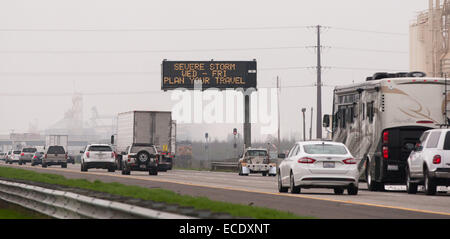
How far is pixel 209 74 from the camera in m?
74.5

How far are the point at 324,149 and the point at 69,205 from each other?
1249 centimetres

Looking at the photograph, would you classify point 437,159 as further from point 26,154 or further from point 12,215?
point 26,154

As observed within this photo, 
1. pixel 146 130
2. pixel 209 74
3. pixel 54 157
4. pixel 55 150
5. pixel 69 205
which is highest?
pixel 209 74

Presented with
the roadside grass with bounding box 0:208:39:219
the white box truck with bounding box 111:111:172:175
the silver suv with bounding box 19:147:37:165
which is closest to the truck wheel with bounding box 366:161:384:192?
the roadside grass with bounding box 0:208:39:219

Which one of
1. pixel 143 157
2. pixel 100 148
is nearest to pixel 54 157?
pixel 100 148

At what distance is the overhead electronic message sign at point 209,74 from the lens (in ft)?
243

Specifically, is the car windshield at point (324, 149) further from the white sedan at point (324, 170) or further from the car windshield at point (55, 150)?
the car windshield at point (55, 150)

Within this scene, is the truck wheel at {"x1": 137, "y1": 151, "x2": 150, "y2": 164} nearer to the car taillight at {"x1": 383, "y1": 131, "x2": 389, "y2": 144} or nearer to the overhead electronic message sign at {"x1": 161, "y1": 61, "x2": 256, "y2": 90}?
the car taillight at {"x1": 383, "y1": 131, "x2": 389, "y2": 144}

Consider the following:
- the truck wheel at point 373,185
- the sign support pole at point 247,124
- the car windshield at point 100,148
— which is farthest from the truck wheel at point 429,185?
the sign support pole at point 247,124

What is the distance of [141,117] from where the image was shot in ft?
186

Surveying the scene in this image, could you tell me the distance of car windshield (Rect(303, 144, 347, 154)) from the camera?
26125 millimetres

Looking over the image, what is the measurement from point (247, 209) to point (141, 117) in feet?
137

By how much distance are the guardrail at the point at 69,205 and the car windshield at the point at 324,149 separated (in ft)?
28.4
